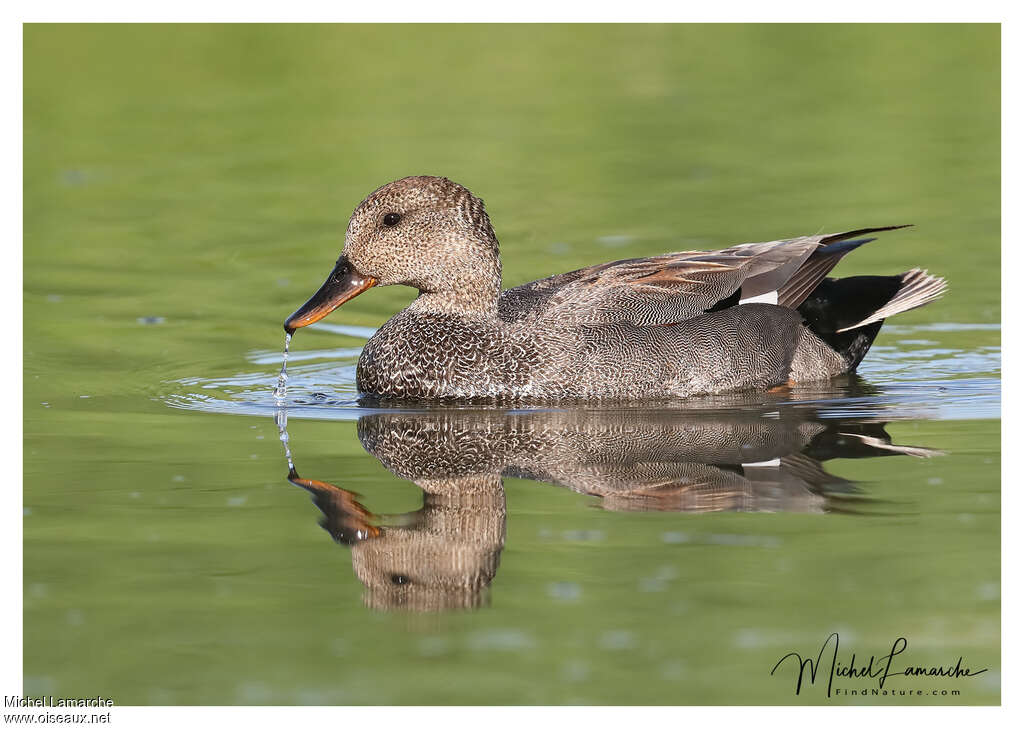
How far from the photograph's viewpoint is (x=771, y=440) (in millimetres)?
8125

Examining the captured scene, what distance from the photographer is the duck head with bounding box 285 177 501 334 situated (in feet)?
30.3

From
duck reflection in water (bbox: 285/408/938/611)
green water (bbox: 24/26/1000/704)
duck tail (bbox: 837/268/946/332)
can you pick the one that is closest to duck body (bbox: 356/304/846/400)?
duck reflection in water (bbox: 285/408/938/611)

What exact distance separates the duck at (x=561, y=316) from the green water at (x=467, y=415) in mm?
482

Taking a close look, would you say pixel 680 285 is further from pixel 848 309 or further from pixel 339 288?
pixel 339 288

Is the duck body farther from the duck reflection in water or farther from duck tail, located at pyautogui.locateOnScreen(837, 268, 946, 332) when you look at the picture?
duck tail, located at pyautogui.locateOnScreen(837, 268, 946, 332)

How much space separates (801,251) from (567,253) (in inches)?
151

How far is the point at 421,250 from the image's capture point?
934cm

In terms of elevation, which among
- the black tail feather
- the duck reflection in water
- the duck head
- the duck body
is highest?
the duck head

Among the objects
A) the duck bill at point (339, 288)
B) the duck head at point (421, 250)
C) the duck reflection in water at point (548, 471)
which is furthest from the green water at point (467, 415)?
the duck head at point (421, 250)

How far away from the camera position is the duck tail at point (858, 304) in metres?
10.0

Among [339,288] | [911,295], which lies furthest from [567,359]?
[911,295]

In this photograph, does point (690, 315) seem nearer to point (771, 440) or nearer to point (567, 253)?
point (771, 440)

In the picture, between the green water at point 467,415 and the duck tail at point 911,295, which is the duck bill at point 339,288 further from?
the duck tail at point 911,295
